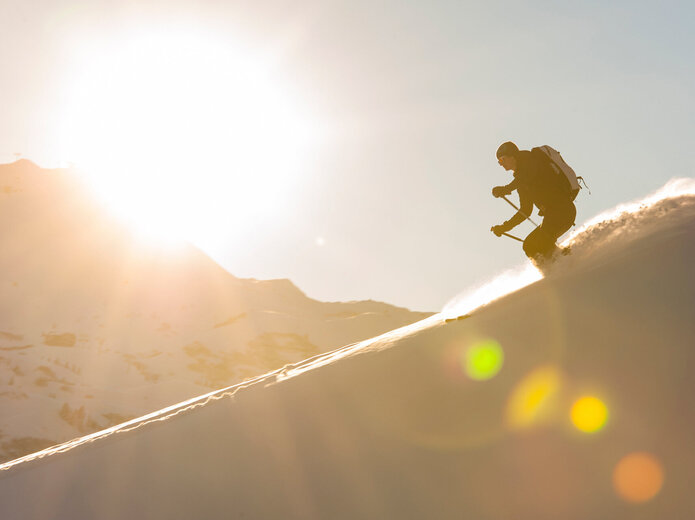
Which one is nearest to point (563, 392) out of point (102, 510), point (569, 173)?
point (569, 173)

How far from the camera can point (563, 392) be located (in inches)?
150

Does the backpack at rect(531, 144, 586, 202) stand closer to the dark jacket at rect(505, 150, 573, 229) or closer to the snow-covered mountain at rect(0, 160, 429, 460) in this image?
the dark jacket at rect(505, 150, 573, 229)

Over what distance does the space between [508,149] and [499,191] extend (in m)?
0.49

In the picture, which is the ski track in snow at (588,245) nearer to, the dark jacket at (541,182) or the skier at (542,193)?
the skier at (542,193)

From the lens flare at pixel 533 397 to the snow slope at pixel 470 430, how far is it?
0.03ft

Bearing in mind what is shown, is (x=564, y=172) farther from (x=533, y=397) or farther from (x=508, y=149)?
(x=533, y=397)

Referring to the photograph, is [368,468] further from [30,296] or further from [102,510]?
[30,296]

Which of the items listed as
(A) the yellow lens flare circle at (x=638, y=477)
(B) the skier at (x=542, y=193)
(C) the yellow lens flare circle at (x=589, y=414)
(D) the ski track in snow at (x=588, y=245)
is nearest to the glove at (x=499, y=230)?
(B) the skier at (x=542, y=193)

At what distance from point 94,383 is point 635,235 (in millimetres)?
26005

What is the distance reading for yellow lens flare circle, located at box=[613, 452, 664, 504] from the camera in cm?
316

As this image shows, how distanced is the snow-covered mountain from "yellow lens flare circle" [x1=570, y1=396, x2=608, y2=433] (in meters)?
17.7

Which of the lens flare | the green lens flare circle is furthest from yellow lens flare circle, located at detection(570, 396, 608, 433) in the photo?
the green lens flare circle

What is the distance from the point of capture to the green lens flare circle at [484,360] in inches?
169

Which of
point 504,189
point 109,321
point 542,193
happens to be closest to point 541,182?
point 542,193
